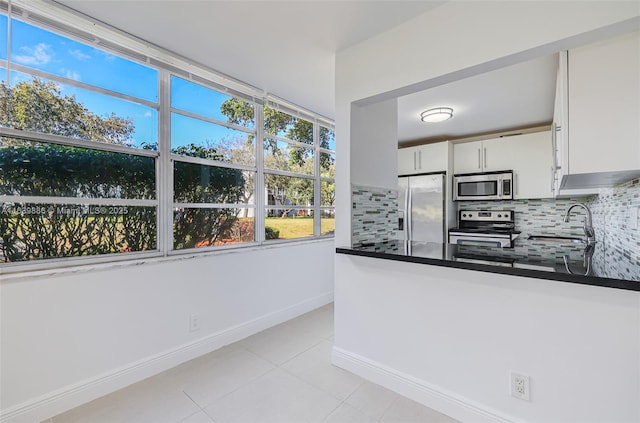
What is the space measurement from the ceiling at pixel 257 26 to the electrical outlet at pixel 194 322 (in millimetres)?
2043

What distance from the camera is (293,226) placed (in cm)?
331

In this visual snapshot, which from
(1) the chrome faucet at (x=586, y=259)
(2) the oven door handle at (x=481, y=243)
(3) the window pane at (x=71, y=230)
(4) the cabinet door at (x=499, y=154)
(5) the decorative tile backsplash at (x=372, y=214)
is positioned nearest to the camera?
(1) the chrome faucet at (x=586, y=259)

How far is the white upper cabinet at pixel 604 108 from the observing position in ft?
4.43

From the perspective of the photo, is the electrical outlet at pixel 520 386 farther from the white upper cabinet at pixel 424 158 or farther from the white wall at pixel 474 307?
the white upper cabinet at pixel 424 158

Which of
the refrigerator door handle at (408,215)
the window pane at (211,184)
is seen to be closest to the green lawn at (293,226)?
the window pane at (211,184)

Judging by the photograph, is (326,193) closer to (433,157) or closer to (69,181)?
(433,157)

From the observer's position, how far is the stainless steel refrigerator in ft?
13.4

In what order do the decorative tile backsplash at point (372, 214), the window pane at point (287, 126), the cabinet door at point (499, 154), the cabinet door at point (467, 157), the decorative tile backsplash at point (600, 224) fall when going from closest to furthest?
the decorative tile backsplash at point (600, 224), the decorative tile backsplash at point (372, 214), the window pane at point (287, 126), the cabinet door at point (499, 154), the cabinet door at point (467, 157)

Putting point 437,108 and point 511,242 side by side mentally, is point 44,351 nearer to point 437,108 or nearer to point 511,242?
point 437,108

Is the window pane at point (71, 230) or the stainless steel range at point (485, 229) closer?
the window pane at point (71, 230)

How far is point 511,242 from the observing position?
141 inches

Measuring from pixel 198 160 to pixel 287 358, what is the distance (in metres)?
1.76

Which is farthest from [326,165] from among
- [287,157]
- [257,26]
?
[257,26]

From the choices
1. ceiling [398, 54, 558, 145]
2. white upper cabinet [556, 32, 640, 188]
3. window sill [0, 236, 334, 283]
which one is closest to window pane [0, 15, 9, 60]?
window sill [0, 236, 334, 283]
